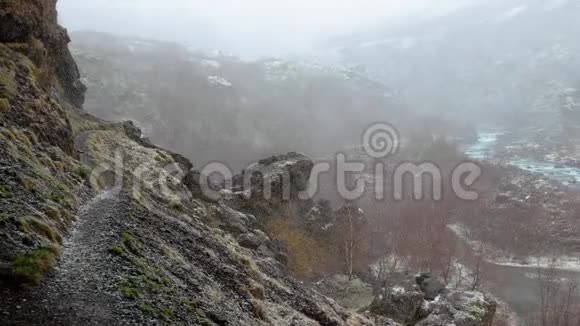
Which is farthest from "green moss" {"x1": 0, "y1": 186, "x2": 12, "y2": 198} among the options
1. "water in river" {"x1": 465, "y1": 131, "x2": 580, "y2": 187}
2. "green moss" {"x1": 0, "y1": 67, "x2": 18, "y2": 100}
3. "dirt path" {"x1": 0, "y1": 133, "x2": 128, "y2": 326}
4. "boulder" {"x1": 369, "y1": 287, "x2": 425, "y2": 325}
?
"water in river" {"x1": 465, "y1": 131, "x2": 580, "y2": 187}

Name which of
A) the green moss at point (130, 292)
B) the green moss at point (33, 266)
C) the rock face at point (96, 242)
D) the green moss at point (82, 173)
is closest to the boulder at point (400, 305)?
the rock face at point (96, 242)

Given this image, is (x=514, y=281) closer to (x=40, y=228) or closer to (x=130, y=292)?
(x=130, y=292)

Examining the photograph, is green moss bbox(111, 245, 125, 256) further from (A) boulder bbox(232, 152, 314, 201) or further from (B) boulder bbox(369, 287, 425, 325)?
(A) boulder bbox(232, 152, 314, 201)

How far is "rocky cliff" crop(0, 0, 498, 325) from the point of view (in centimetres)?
1457

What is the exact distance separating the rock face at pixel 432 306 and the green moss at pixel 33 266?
1196 inches

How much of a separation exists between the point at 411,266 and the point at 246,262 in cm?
4895

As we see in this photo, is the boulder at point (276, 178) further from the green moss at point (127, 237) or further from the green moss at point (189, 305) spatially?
the green moss at point (189, 305)

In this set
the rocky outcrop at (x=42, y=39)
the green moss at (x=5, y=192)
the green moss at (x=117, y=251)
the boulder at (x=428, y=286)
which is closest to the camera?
the green moss at (x=5, y=192)

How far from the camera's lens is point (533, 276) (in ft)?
264

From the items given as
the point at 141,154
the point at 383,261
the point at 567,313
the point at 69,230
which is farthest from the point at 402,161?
the point at 69,230

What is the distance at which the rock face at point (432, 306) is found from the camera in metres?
38.0

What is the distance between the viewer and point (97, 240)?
751 inches

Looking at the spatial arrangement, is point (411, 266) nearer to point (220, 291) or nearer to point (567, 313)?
point (567, 313)

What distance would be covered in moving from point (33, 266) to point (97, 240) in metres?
4.59
